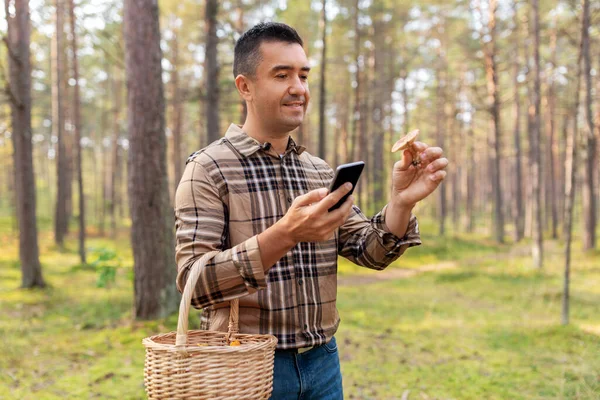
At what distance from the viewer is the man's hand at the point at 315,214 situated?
1444 mm

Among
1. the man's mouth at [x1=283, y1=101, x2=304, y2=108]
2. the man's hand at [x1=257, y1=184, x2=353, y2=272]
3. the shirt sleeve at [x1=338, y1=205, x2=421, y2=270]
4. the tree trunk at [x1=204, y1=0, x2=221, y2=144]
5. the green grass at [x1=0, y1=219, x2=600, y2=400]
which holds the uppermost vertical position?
the tree trunk at [x1=204, y1=0, x2=221, y2=144]

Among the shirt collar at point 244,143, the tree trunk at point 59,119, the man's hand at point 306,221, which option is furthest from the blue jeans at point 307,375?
the tree trunk at point 59,119

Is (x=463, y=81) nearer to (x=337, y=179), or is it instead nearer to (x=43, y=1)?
(x=43, y=1)

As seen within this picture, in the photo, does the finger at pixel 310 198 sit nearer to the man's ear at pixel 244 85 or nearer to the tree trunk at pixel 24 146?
the man's ear at pixel 244 85

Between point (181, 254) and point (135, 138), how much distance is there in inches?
207

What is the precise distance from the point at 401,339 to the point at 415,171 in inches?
230

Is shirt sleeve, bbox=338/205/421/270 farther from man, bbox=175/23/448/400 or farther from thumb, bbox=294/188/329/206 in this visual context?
thumb, bbox=294/188/329/206

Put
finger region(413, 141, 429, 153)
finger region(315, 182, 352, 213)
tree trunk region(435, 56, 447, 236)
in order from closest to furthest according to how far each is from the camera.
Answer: finger region(315, 182, 352, 213)
finger region(413, 141, 429, 153)
tree trunk region(435, 56, 447, 236)

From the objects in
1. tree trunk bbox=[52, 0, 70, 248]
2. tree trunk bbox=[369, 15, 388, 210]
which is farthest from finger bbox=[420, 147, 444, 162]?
tree trunk bbox=[369, 15, 388, 210]

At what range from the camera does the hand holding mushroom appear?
193 cm

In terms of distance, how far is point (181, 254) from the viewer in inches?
67.1

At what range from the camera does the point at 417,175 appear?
203 cm

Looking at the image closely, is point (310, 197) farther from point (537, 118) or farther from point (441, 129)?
point (441, 129)

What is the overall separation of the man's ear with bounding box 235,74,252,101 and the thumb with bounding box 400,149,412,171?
67 cm
